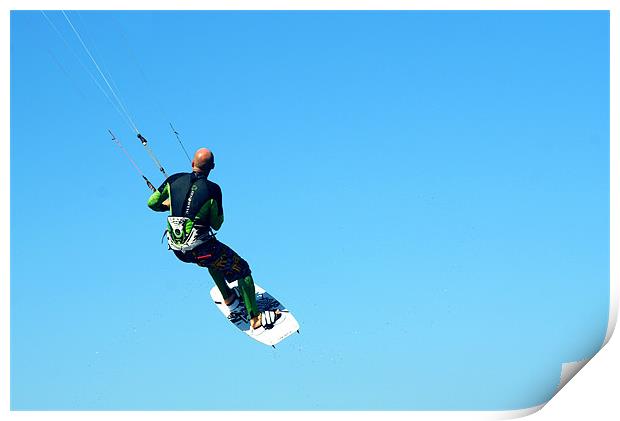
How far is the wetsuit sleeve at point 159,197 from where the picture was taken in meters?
10.6

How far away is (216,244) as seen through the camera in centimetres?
1084

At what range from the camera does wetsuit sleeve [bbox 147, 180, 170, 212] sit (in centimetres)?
1059

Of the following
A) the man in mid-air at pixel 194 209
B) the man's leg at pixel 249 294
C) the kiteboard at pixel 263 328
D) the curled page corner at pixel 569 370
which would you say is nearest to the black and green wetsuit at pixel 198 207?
the man in mid-air at pixel 194 209

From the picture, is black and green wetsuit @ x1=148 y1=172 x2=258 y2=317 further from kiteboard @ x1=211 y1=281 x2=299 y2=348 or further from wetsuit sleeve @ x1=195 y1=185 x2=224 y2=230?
kiteboard @ x1=211 y1=281 x2=299 y2=348

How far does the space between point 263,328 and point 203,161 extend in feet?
7.61

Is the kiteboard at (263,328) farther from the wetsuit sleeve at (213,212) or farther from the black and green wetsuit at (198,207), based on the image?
the wetsuit sleeve at (213,212)

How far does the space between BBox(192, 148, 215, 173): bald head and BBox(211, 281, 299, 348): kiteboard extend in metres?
1.78

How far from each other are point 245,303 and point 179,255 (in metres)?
1.15
